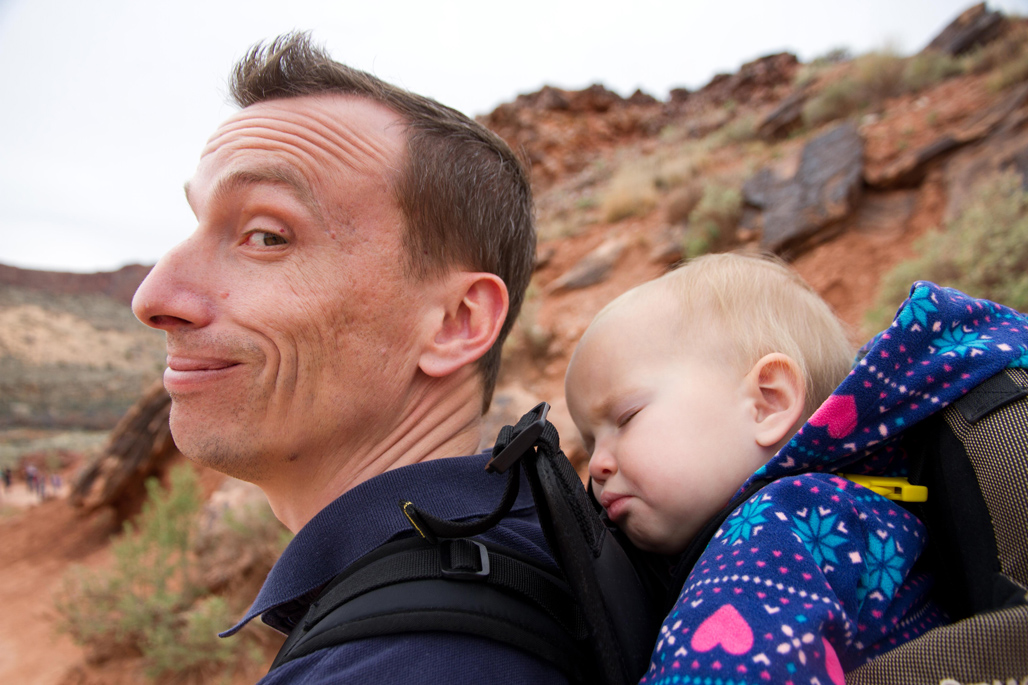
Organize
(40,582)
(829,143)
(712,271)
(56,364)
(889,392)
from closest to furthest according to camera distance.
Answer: (889,392) → (712,271) → (829,143) → (40,582) → (56,364)

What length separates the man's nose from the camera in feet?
4.47

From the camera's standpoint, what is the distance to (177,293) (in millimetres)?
1374

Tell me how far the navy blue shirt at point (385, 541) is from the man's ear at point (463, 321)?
0.31 m

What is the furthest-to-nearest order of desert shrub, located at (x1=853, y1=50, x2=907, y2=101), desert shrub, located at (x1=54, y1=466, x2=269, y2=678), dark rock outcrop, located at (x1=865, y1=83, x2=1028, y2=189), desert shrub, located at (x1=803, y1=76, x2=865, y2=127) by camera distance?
desert shrub, located at (x1=803, y1=76, x2=865, y2=127), desert shrub, located at (x1=853, y1=50, x2=907, y2=101), dark rock outcrop, located at (x1=865, y1=83, x2=1028, y2=189), desert shrub, located at (x1=54, y1=466, x2=269, y2=678)

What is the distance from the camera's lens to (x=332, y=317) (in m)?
1.39

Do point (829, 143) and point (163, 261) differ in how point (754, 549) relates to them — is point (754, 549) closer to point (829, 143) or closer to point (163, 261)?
point (163, 261)

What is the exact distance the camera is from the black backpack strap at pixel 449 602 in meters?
0.91

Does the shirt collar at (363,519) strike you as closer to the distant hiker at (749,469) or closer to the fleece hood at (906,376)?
the distant hiker at (749,469)

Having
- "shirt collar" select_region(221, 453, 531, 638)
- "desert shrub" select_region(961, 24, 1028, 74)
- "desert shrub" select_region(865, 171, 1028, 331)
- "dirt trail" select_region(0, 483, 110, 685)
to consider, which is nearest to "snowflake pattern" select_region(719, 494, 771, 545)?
"shirt collar" select_region(221, 453, 531, 638)

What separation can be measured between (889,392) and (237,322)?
1416 mm

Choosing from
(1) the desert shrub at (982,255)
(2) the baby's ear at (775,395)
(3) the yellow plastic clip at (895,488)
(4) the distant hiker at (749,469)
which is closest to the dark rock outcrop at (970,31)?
(1) the desert shrub at (982,255)

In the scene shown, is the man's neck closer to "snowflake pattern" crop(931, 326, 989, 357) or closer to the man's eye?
the man's eye

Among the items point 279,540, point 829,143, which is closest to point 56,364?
point 279,540

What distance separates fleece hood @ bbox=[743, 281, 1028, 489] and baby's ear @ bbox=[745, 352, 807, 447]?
195 mm
